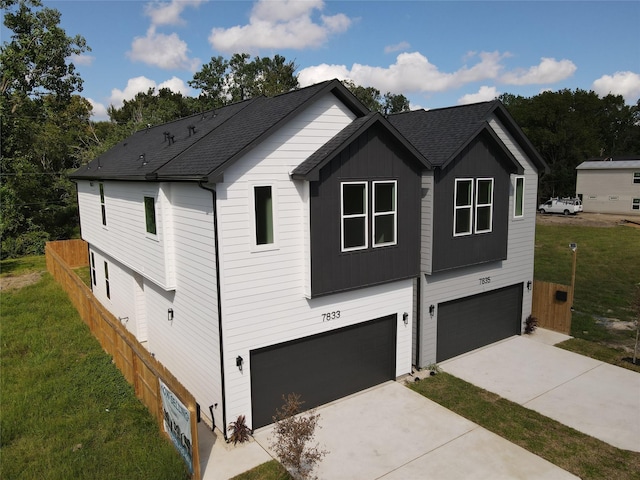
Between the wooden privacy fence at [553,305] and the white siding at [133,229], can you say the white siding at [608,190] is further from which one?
the white siding at [133,229]

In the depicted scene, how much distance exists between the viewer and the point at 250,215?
9.02m

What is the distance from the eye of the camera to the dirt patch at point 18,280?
21156 mm

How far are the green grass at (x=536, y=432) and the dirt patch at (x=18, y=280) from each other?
1959cm

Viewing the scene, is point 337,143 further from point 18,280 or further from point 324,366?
point 18,280

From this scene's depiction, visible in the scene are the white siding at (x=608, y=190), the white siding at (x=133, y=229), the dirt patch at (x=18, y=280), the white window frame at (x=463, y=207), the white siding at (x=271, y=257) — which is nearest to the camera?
the white siding at (x=271, y=257)

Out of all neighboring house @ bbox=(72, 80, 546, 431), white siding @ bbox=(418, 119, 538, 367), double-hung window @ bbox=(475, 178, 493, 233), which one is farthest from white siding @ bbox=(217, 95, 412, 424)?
double-hung window @ bbox=(475, 178, 493, 233)

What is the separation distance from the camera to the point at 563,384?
1165 centimetres

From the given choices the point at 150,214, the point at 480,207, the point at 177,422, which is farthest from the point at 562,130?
the point at 177,422

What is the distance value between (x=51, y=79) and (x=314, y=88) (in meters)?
28.2

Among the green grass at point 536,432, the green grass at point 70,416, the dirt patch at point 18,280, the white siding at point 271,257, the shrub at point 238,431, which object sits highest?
the white siding at point 271,257

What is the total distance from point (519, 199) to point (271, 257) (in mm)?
9694

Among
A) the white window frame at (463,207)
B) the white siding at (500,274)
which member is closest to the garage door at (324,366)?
the white siding at (500,274)

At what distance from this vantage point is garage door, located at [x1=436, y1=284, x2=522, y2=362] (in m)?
13.3

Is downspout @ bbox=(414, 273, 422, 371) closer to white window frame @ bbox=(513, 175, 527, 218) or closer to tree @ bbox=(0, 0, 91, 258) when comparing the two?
white window frame @ bbox=(513, 175, 527, 218)
